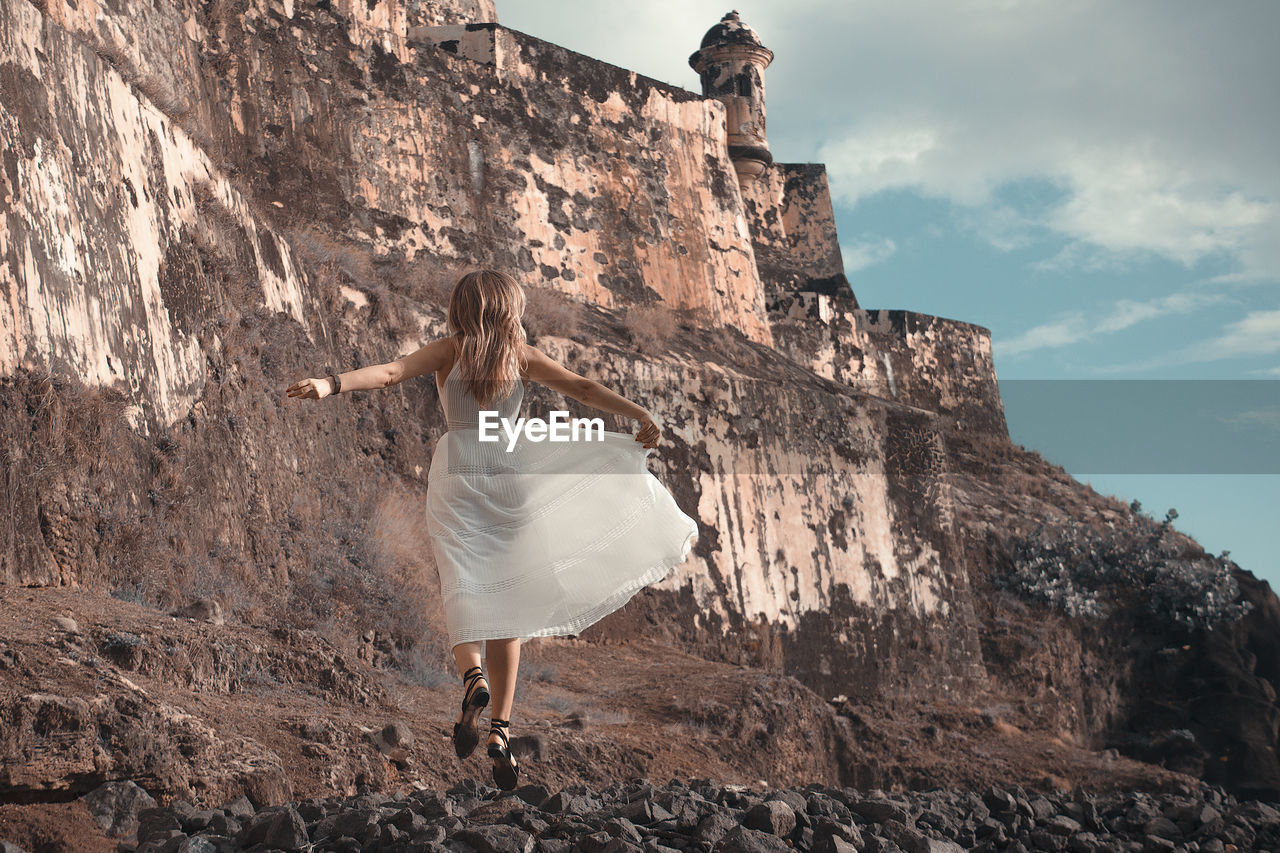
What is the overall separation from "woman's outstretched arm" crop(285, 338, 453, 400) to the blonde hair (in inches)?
3.6

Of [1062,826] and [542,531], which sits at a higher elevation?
[542,531]

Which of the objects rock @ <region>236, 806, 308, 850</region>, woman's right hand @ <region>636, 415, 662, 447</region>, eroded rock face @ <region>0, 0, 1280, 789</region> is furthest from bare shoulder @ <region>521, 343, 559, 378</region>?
eroded rock face @ <region>0, 0, 1280, 789</region>

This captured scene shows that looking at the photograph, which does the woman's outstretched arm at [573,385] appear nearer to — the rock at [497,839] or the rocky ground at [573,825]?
the rocky ground at [573,825]

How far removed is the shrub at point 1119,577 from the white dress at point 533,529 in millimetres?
15189

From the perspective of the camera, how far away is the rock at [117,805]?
3824 mm

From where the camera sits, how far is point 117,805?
3.88 meters

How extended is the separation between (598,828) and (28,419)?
3849 millimetres

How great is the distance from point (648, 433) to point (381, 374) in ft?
3.96

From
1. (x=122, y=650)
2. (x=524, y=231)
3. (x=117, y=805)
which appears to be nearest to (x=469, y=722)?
(x=117, y=805)

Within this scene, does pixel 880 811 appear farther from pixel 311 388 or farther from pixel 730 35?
pixel 730 35

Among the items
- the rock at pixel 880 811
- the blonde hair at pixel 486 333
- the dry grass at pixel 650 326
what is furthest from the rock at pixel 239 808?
the dry grass at pixel 650 326

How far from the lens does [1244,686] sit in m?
17.9

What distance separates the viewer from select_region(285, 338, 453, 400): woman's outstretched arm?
4031 millimetres

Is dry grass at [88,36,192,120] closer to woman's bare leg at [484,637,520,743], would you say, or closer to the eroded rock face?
the eroded rock face
